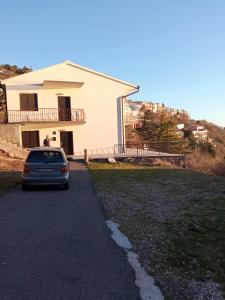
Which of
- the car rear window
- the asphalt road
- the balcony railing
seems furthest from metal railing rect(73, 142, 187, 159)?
the asphalt road

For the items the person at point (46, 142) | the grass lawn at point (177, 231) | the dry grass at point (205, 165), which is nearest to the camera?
the grass lawn at point (177, 231)

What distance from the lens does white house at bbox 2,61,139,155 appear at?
30859 millimetres

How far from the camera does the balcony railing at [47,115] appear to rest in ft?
99.5

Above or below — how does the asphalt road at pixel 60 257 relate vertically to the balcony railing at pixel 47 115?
below

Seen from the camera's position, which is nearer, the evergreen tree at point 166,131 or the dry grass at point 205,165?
the dry grass at point 205,165

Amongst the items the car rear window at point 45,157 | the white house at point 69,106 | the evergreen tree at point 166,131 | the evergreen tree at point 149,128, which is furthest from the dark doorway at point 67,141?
the evergreen tree at point 149,128

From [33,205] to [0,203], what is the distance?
3.41 feet

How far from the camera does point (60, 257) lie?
537cm

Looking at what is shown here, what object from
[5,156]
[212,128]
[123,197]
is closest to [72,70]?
[5,156]

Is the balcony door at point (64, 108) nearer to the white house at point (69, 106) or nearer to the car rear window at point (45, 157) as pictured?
the white house at point (69, 106)

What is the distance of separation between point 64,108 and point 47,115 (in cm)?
167

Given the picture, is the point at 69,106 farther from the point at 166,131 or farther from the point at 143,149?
the point at 166,131

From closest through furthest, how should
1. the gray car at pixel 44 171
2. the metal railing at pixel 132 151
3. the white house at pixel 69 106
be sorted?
the gray car at pixel 44 171, the metal railing at pixel 132 151, the white house at pixel 69 106

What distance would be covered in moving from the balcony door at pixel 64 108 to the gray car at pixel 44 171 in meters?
19.2
